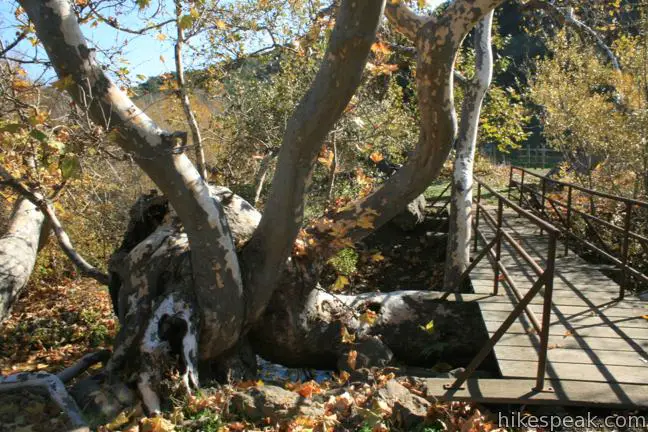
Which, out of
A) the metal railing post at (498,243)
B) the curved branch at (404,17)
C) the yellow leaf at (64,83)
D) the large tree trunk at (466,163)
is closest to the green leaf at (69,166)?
the yellow leaf at (64,83)

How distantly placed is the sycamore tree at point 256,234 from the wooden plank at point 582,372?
1757 mm

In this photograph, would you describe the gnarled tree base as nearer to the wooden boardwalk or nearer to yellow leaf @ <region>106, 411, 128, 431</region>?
yellow leaf @ <region>106, 411, 128, 431</region>

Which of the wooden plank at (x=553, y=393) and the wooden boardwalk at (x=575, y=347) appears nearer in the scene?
the wooden plank at (x=553, y=393)

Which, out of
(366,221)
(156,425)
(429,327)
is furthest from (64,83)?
(429,327)

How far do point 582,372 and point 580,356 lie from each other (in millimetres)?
310

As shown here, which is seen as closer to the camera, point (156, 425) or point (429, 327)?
point (156, 425)

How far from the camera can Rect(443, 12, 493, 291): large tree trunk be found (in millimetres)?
8438

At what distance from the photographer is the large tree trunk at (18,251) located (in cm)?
578

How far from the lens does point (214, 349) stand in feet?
16.0

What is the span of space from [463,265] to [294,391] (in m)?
4.57

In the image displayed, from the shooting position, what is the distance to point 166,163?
4.15 m

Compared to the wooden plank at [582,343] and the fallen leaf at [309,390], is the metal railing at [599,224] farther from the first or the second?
the fallen leaf at [309,390]

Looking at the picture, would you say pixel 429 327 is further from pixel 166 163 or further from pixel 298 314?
pixel 166 163

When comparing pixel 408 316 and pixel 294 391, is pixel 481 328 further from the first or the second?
pixel 294 391
